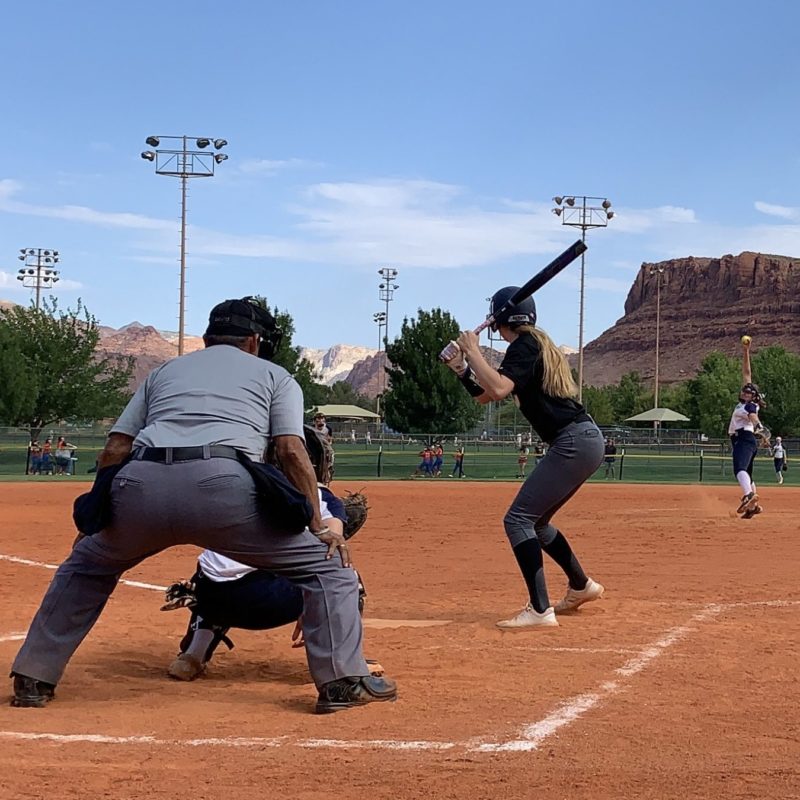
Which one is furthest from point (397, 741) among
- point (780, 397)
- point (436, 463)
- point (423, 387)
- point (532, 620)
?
point (780, 397)

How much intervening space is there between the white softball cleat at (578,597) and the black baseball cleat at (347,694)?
309cm

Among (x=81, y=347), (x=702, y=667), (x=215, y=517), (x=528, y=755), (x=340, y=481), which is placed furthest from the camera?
(x=81, y=347)

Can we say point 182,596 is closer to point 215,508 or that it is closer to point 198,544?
point 198,544

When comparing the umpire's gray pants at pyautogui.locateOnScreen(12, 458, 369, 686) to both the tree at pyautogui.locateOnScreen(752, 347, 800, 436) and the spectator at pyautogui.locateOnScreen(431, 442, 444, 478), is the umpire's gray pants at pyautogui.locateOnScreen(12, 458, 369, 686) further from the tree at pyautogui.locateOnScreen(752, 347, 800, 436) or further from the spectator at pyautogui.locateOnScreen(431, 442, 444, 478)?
the tree at pyautogui.locateOnScreen(752, 347, 800, 436)

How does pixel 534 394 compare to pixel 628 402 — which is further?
pixel 628 402

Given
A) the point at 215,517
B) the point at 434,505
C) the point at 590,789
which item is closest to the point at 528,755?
the point at 590,789

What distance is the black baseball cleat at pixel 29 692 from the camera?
201 inches

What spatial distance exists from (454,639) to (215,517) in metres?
2.67

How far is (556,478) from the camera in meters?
7.35

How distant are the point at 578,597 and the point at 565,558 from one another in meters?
0.34

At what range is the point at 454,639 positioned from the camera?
22.9 ft

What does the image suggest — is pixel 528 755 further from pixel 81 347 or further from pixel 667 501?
pixel 81 347

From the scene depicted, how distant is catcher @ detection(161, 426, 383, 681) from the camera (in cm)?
571

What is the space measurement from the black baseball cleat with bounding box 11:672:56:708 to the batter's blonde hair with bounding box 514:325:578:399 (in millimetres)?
3556
